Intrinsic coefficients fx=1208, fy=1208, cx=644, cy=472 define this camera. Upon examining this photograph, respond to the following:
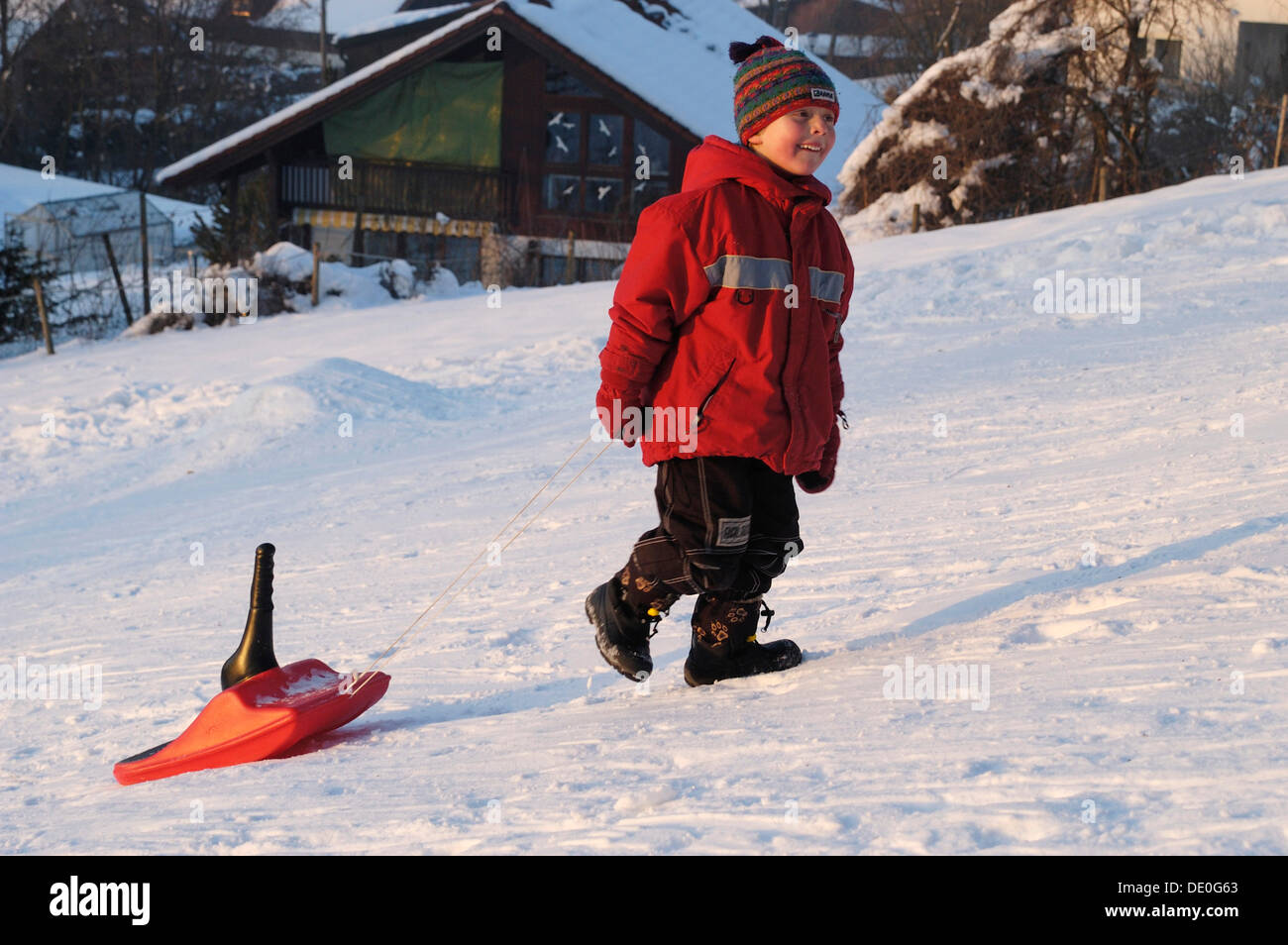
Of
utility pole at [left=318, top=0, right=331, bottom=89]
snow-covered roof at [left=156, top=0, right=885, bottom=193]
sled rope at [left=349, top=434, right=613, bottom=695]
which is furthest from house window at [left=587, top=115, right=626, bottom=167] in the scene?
utility pole at [left=318, top=0, right=331, bottom=89]

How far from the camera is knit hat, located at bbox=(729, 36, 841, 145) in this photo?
304 cm

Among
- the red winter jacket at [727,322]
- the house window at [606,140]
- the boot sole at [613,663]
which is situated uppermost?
the house window at [606,140]

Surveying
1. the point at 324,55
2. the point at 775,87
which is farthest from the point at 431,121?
the point at 775,87

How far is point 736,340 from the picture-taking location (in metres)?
2.96

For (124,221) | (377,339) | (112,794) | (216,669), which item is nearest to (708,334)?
(112,794)

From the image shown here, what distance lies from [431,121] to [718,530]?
21277mm

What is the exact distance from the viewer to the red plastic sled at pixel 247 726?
10.1ft

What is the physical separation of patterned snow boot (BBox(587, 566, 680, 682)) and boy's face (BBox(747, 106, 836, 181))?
114cm

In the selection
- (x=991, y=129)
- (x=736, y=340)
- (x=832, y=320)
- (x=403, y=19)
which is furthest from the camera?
(x=403, y=19)

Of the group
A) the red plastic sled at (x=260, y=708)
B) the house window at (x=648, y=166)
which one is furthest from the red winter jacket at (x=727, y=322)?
the house window at (x=648, y=166)

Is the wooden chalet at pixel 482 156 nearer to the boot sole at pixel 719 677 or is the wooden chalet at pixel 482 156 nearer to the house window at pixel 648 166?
the house window at pixel 648 166

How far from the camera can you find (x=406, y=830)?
2320 millimetres

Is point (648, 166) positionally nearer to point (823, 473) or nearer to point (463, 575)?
point (463, 575)

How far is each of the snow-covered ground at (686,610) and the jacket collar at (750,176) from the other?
1247mm
